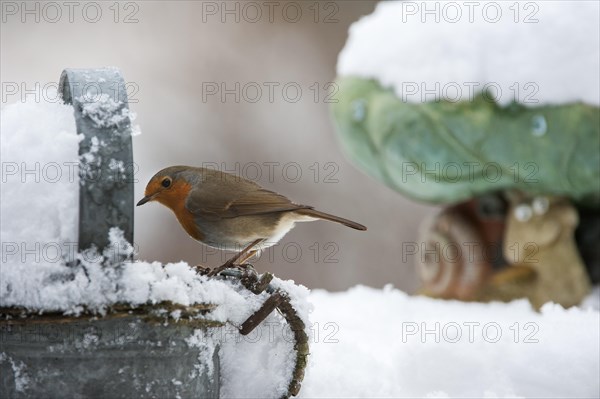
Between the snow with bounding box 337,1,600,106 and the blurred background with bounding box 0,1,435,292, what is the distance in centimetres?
309

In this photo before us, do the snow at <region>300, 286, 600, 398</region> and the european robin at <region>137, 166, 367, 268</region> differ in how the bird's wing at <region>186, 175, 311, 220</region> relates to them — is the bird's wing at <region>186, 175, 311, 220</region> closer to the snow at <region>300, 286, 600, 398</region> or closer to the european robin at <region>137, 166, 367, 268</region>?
the european robin at <region>137, 166, 367, 268</region>

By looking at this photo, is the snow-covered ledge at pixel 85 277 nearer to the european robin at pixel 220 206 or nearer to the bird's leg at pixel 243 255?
the bird's leg at pixel 243 255

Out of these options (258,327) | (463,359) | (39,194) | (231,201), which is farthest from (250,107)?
(39,194)

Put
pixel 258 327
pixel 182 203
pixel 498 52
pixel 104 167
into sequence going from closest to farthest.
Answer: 1. pixel 104 167
2. pixel 258 327
3. pixel 182 203
4. pixel 498 52

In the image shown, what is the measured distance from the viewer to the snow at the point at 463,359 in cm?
162

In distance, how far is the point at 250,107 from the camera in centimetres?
628

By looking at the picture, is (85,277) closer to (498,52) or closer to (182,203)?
(182,203)

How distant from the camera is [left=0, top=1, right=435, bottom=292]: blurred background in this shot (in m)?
5.57

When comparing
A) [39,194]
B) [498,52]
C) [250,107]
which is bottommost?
[250,107]

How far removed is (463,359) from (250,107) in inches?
185

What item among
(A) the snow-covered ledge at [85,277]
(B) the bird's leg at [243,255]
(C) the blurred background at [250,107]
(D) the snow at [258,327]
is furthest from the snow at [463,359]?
(C) the blurred background at [250,107]

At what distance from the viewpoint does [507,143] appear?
2.35m

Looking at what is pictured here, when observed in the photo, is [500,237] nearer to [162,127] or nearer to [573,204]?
[573,204]

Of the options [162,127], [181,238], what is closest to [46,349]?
[181,238]
